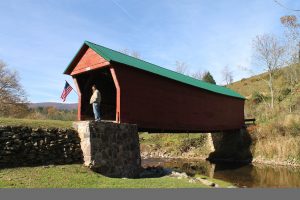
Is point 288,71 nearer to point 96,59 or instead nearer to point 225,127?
point 225,127

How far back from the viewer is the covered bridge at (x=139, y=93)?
17.2 metres

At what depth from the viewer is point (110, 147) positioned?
15.1 m

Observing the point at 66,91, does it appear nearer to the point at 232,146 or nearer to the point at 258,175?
the point at 258,175

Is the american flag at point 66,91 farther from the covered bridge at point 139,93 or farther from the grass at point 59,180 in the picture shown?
the grass at point 59,180

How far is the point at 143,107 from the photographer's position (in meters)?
18.5

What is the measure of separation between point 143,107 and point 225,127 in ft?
43.2

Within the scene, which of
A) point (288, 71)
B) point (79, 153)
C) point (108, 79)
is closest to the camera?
point (79, 153)

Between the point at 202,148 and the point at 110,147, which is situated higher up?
the point at 110,147

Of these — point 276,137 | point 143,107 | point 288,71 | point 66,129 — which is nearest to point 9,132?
point 66,129

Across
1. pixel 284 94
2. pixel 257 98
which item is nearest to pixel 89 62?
pixel 284 94

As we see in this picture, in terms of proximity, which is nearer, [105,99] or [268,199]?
[268,199]

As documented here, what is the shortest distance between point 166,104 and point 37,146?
366 inches

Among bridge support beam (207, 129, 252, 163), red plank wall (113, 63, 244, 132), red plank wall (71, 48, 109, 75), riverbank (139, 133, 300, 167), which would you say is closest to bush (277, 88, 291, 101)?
riverbank (139, 133, 300, 167)

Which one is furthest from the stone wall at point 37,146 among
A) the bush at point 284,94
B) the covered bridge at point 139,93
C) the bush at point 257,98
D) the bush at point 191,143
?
the bush at point 257,98
